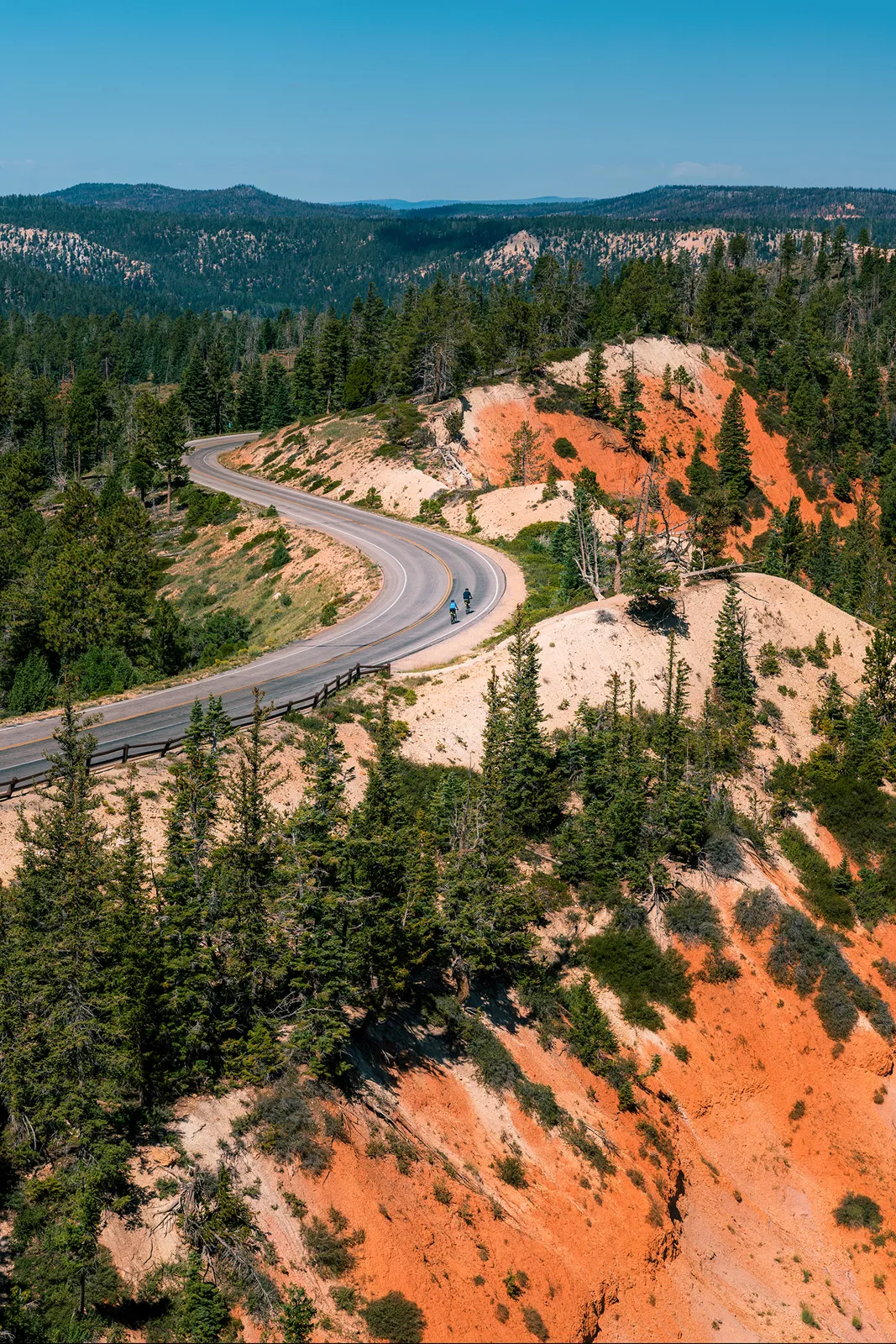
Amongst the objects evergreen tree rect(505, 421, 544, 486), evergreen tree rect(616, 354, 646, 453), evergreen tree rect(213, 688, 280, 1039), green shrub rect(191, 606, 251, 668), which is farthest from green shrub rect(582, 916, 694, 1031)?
evergreen tree rect(616, 354, 646, 453)

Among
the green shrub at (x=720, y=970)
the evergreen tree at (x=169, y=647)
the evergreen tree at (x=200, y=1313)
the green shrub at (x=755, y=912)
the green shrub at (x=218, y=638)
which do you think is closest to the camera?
the evergreen tree at (x=200, y=1313)

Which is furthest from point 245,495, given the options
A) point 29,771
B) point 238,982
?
point 238,982

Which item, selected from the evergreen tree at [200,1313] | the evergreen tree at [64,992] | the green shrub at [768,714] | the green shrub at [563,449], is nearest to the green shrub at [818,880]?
the green shrub at [768,714]

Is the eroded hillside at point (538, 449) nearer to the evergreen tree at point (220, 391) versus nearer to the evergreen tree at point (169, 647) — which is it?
the evergreen tree at point (220, 391)

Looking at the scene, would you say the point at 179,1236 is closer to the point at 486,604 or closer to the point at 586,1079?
the point at 586,1079

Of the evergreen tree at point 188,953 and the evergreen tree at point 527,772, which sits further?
the evergreen tree at point 527,772

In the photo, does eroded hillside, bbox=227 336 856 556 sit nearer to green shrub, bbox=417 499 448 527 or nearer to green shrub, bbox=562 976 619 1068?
green shrub, bbox=417 499 448 527
